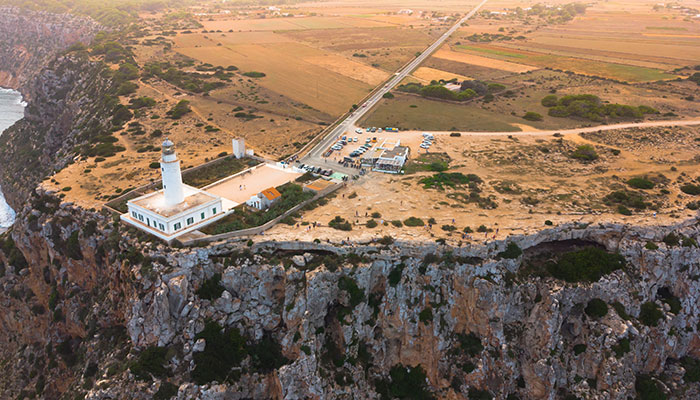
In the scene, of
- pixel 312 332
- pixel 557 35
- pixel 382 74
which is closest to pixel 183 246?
pixel 312 332

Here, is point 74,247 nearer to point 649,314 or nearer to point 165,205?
point 165,205

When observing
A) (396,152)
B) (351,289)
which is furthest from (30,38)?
(351,289)

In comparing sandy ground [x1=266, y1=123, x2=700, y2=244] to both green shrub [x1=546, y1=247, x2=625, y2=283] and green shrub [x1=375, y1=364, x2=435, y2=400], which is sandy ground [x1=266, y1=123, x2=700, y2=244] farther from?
green shrub [x1=375, y1=364, x2=435, y2=400]

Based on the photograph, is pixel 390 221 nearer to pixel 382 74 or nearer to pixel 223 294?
pixel 223 294

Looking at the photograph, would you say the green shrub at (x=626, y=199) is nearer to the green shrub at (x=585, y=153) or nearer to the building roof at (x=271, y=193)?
the green shrub at (x=585, y=153)

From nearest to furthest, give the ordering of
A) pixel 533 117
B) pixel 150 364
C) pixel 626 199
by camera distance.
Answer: pixel 150 364 → pixel 626 199 → pixel 533 117

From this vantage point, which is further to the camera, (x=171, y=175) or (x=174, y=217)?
(x=171, y=175)
